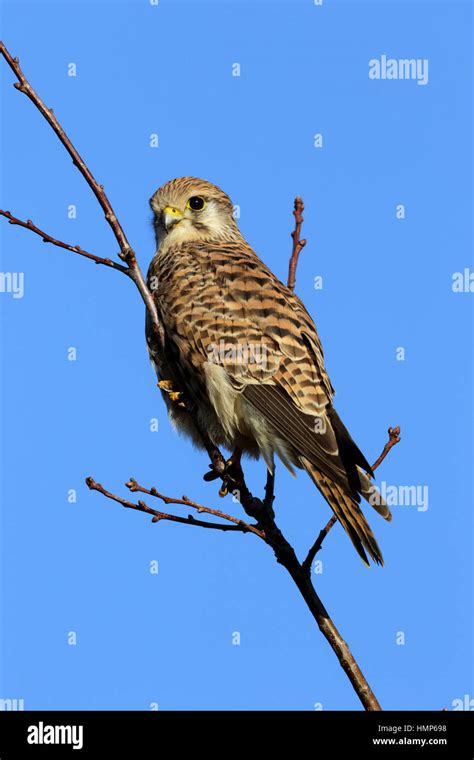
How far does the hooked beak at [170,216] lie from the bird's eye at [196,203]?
0.24 feet

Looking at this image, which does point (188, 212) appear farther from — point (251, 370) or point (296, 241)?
point (251, 370)

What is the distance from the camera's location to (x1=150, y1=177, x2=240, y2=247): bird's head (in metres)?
5.24

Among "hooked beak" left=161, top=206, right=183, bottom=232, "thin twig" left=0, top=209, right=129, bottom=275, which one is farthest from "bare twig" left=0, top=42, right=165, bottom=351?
"hooked beak" left=161, top=206, right=183, bottom=232

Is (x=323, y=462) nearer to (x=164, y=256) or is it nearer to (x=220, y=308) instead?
(x=220, y=308)

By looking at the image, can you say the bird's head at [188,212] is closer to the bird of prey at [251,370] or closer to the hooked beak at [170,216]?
the hooked beak at [170,216]

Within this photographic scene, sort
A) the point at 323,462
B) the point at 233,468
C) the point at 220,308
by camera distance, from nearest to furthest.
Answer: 1. the point at 323,462
2. the point at 233,468
3. the point at 220,308

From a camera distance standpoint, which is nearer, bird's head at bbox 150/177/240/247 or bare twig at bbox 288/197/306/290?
bare twig at bbox 288/197/306/290

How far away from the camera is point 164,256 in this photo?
506cm

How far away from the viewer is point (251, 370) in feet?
14.0

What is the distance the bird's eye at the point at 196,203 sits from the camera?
5.33 metres

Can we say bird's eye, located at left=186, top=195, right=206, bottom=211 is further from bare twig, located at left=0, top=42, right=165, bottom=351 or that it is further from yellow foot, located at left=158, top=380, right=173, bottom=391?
bare twig, located at left=0, top=42, right=165, bottom=351

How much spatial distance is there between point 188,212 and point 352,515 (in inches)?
90.6
